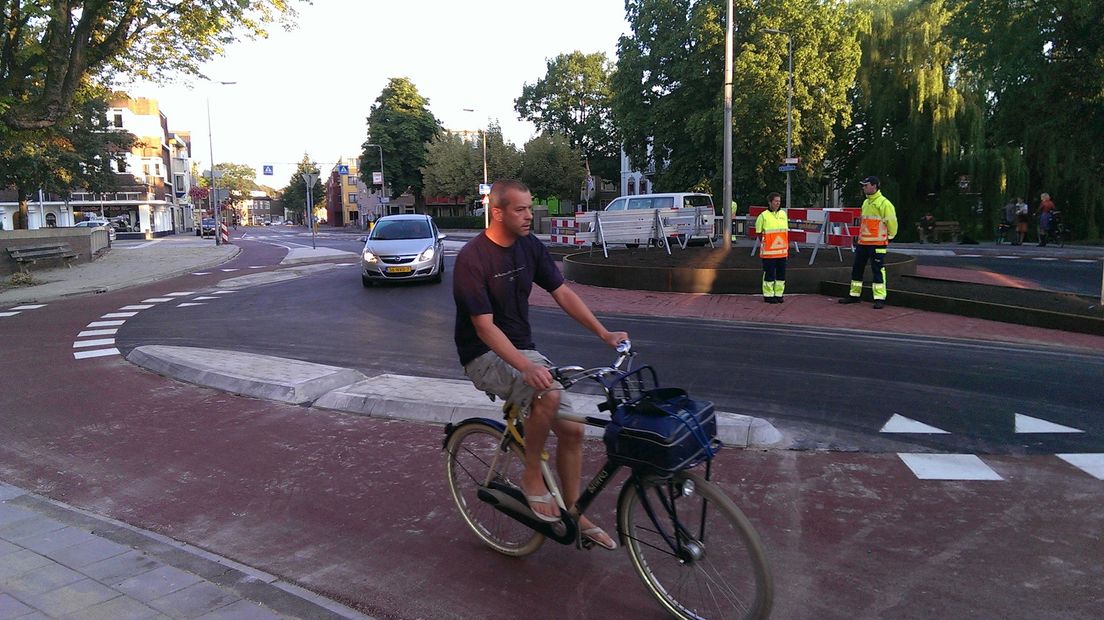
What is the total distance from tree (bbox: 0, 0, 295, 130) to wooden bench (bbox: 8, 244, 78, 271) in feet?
14.4

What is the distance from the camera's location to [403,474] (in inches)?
196

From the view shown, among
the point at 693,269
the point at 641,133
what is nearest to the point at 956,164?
the point at 641,133

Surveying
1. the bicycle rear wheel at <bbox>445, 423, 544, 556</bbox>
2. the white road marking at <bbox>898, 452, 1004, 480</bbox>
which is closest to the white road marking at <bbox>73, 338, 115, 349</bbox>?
the bicycle rear wheel at <bbox>445, 423, 544, 556</bbox>

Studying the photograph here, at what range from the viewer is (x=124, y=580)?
3459mm

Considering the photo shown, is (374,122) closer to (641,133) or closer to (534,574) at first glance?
(641,133)

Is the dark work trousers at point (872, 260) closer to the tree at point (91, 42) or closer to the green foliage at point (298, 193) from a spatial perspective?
the tree at point (91, 42)

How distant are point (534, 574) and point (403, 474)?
1.68m

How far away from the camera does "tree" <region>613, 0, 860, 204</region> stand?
31703 mm

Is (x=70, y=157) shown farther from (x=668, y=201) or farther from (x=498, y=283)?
(x=498, y=283)

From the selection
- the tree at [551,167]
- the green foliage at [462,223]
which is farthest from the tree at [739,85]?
the green foliage at [462,223]

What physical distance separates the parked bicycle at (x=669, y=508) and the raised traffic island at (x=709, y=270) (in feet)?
34.6

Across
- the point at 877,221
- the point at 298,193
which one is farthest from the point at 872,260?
the point at 298,193

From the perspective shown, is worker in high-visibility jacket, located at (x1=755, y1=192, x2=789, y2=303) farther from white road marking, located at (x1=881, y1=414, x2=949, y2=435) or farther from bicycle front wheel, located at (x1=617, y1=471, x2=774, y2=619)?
bicycle front wheel, located at (x1=617, y1=471, x2=774, y2=619)

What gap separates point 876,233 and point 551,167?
47427mm
